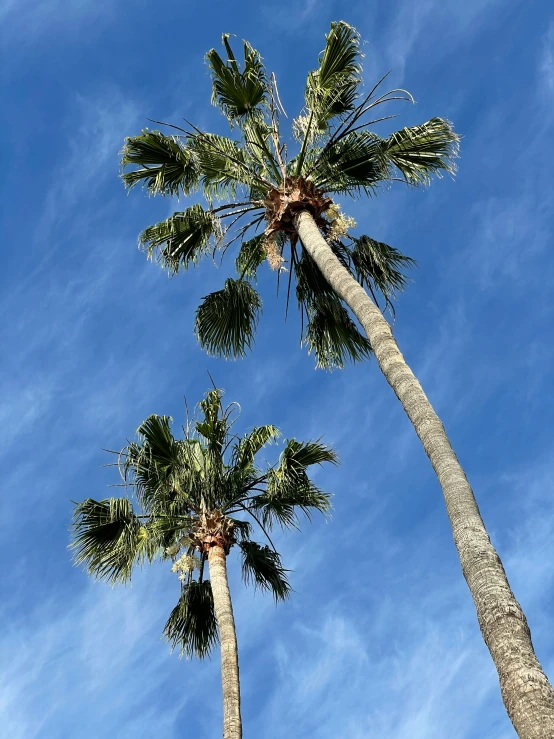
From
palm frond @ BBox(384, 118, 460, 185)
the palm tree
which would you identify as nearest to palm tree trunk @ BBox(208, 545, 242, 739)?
the palm tree

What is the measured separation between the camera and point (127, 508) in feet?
39.9

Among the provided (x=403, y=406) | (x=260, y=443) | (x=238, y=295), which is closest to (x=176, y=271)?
(x=238, y=295)

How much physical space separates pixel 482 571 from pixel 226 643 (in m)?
6.31

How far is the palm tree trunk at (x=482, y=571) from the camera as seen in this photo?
181 inches

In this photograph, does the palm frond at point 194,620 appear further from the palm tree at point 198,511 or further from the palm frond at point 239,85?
the palm frond at point 239,85

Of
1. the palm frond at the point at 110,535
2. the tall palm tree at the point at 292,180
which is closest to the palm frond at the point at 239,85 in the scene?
the tall palm tree at the point at 292,180

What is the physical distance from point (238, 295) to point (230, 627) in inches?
206

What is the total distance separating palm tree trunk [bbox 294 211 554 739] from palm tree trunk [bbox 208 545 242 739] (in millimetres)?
4981

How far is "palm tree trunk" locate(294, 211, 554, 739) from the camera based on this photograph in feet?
15.1

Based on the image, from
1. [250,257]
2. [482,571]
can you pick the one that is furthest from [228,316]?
[482,571]

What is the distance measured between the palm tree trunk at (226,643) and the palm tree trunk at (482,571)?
4.98 m

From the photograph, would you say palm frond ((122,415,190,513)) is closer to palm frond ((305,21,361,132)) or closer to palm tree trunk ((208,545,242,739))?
palm tree trunk ((208,545,242,739))

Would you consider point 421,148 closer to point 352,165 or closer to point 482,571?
point 352,165

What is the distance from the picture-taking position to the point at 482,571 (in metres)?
5.48
